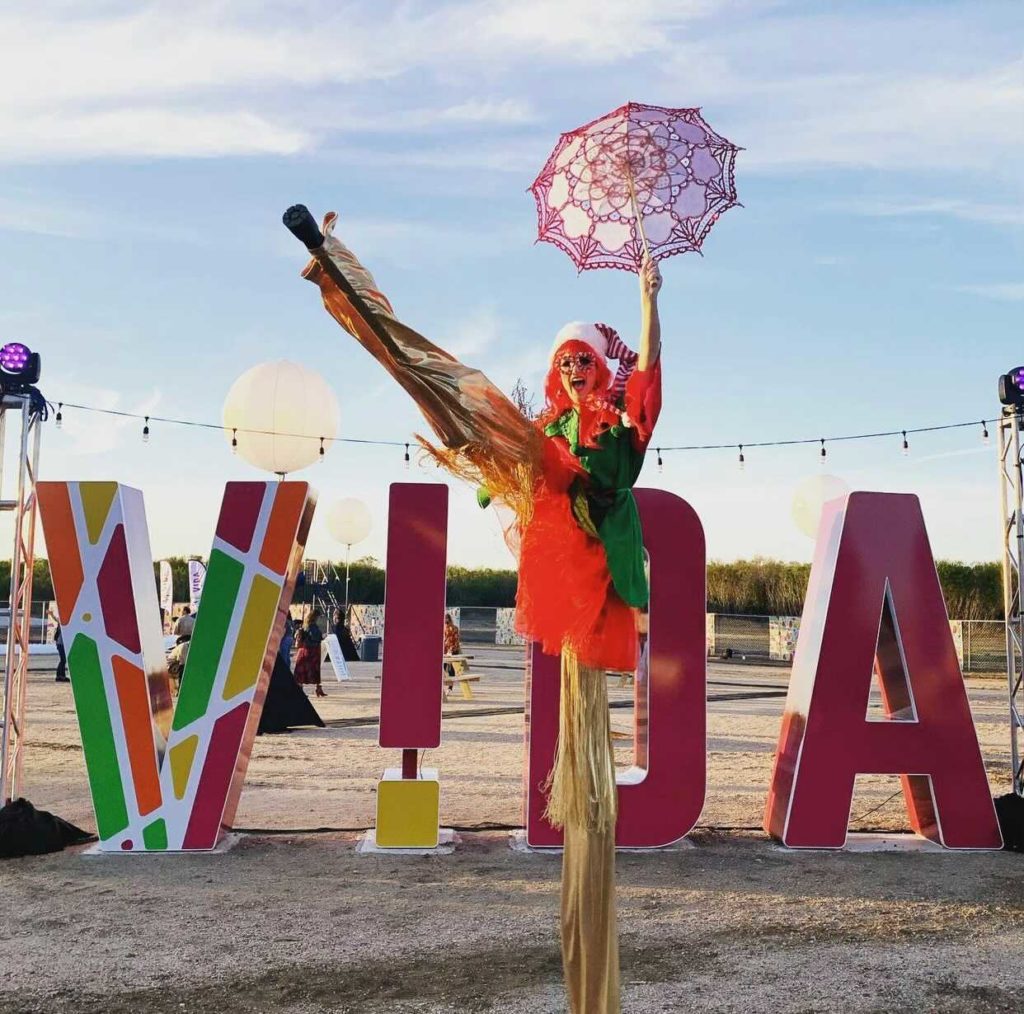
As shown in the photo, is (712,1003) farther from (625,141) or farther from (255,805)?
(255,805)

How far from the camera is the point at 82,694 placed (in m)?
6.55

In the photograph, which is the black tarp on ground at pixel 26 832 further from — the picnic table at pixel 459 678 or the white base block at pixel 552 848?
the picnic table at pixel 459 678

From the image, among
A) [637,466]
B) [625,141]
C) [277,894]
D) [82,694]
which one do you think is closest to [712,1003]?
[637,466]

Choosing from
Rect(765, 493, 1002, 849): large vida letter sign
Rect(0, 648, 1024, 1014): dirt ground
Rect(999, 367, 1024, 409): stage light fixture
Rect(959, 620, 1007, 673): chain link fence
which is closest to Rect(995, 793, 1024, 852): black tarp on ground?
Rect(765, 493, 1002, 849): large vida letter sign

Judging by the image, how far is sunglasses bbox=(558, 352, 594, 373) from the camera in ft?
10.4

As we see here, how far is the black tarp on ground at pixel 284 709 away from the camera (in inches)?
507

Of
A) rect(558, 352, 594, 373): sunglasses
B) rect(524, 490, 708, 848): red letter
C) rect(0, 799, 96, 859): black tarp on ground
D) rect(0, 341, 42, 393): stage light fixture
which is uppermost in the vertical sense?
rect(0, 341, 42, 393): stage light fixture

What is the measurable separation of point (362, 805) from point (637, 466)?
18.9 ft

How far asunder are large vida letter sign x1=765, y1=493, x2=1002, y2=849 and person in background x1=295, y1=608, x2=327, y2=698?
12.1 meters

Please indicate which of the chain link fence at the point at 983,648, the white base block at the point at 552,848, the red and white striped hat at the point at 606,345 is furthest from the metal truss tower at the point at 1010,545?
the chain link fence at the point at 983,648

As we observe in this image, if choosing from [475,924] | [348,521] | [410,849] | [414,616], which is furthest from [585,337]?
[348,521]

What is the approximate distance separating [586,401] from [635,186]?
99 centimetres

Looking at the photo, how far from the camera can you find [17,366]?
6.59 m

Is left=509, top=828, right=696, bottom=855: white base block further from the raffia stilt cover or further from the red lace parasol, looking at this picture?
the red lace parasol
